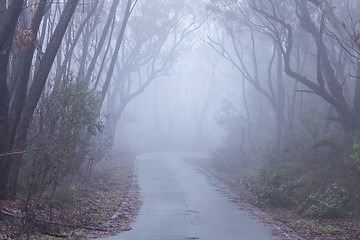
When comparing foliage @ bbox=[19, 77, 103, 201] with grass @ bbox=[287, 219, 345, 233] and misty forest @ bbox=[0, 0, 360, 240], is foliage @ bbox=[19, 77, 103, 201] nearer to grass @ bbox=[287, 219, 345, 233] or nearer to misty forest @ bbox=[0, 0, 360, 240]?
misty forest @ bbox=[0, 0, 360, 240]

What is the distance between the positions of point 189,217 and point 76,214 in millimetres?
3260

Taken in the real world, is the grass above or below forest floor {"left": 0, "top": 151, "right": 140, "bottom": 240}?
below

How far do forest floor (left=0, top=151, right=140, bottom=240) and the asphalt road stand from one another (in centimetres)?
51

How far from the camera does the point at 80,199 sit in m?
16.9

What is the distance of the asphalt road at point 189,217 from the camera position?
11.9 metres

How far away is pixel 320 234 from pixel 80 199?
7.64 meters

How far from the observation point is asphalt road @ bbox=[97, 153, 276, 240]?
11891 mm

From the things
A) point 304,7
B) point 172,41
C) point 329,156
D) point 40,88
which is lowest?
point 329,156

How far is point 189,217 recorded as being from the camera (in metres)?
14.7

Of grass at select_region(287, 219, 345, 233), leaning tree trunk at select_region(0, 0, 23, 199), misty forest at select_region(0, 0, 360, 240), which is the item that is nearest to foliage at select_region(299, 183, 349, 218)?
misty forest at select_region(0, 0, 360, 240)

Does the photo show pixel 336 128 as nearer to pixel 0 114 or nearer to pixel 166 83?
pixel 0 114

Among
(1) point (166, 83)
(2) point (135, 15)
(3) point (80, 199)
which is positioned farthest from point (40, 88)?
(1) point (166, 83)

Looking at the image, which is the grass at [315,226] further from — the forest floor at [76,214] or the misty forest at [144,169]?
the forest floor at [76,214]

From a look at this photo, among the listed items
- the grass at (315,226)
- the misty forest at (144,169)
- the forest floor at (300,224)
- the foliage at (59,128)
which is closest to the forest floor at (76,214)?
the misty forest at (144,169)
